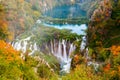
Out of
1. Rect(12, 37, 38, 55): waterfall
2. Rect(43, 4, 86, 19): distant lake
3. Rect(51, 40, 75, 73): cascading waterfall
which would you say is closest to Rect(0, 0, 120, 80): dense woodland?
Rect(51, 40, 75, 73): cascading waterfall

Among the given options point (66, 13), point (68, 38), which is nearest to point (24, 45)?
point (68, 38)

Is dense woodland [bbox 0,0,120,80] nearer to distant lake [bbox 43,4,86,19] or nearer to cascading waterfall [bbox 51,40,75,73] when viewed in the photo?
cascading waterfall [bbox 51,40,75,73]

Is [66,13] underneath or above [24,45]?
underneath

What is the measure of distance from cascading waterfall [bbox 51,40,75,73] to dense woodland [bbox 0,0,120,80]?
0.99 meters

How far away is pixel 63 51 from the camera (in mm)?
49250

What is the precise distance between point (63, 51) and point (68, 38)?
246 cm

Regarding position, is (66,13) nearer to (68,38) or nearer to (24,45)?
(68,38)

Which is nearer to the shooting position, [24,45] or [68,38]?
[68,38]

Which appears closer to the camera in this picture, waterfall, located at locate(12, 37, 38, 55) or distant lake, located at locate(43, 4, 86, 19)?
waterfall, located at locate(12, 37, 38, 55)

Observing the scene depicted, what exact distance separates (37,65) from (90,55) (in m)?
7.56

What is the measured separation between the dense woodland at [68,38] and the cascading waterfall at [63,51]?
3.24 ft

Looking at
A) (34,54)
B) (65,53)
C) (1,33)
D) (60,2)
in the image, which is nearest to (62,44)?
(65,53)

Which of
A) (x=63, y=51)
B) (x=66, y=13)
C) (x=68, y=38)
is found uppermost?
(x=68, y=38)

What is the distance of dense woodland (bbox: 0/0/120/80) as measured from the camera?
24.5 m
